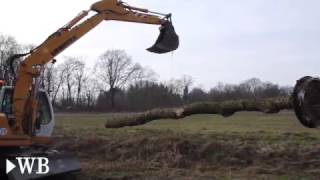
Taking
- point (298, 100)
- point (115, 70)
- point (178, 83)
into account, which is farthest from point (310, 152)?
point (115, 70)

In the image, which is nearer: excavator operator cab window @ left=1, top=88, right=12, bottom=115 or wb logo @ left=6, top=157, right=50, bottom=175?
wb logo @ left=6, top=157, right=50, bottom=175

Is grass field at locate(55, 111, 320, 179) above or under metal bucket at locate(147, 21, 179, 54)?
under

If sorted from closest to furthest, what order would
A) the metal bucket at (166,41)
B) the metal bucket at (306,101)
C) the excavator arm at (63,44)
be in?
1. the metal bucket at (306,101)
2. the excavator arm at (63,44)
3. the metal bucket at (166,41)

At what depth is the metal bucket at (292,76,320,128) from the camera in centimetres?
1030

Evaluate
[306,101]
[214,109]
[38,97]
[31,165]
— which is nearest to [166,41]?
[214,109]

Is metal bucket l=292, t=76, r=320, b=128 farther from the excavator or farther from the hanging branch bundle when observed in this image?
the excavator

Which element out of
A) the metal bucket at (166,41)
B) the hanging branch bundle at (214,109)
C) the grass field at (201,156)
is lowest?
the grass field at (201,156)

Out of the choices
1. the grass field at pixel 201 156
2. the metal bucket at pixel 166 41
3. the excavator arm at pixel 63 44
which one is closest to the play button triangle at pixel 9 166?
the excavator arm at pixel 63 44

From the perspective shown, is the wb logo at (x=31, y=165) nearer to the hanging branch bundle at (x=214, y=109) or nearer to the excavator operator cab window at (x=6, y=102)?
the excavator operator cab window at (x=6, y=102)

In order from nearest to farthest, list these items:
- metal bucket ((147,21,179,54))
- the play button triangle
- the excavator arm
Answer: the play button triangle < the excavator arm < metal bucket ((147,21,179,54))

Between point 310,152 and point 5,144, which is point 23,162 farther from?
point 310,152

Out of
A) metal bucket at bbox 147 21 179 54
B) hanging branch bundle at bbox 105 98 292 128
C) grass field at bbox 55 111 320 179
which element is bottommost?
grass field at bbox 55 111 320 179

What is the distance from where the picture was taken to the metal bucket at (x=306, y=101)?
1030 centimetres

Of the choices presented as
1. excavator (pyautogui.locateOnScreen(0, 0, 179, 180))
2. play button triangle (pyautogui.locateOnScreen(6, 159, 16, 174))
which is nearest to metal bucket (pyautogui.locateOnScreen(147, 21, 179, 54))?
excavator (pyautogui.locateOnScreen(0, 0, 179, 180))
